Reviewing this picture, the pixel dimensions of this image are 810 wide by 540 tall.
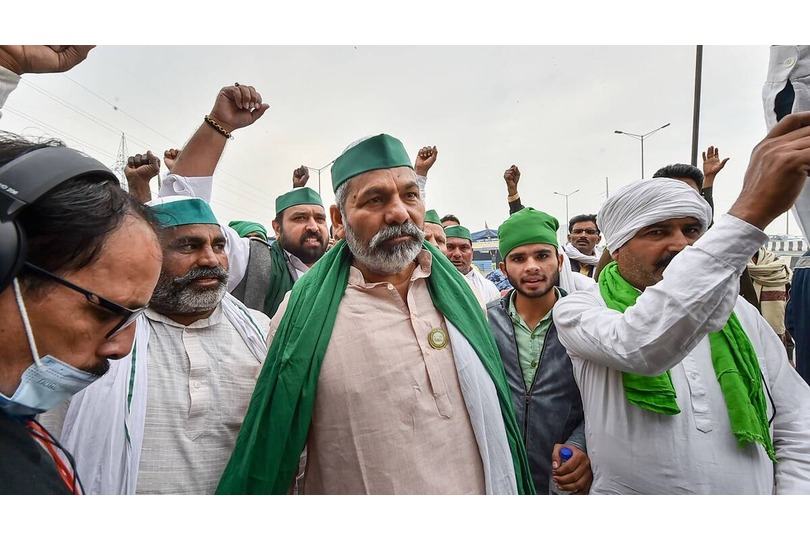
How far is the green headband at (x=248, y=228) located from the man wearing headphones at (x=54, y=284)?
2.58 metres

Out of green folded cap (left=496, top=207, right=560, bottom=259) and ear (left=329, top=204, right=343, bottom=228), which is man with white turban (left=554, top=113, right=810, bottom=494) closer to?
green folded cap (left=496, top=207, right=560, bottom=259)

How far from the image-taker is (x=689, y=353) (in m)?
1.57

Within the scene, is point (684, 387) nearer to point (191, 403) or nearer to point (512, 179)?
point (191, 403)

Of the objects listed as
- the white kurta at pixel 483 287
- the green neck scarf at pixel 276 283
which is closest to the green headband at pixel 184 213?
the green neck scarf at pixel 276 283

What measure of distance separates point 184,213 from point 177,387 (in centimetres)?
87

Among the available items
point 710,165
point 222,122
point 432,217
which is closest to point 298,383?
point 222,122

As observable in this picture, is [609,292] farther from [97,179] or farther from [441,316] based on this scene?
[97,179]

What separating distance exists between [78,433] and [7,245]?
3.25 ft

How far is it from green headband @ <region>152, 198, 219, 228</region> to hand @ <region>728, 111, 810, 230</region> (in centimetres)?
216

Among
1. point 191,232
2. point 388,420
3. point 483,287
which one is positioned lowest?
point 388,420

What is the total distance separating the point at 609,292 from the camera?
5.82 feet

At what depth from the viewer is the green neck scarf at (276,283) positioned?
10.5ft

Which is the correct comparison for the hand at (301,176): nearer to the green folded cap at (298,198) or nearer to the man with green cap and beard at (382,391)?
the green folded cap at (298,198)

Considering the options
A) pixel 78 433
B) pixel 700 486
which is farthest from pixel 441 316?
pixel 78 433
